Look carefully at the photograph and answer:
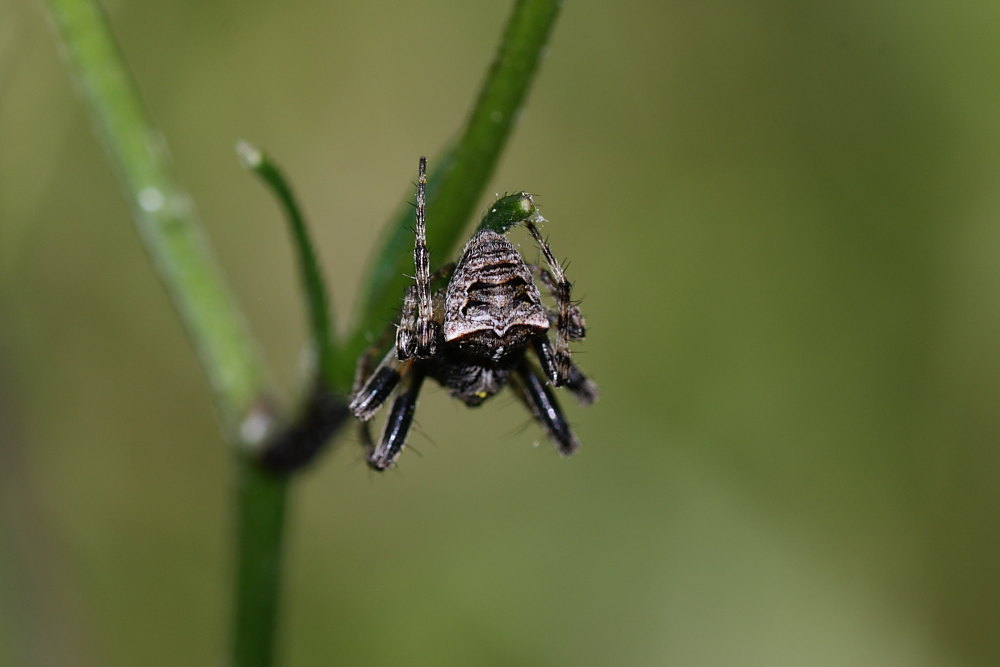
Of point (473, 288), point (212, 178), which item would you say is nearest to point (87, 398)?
point (212, 178)

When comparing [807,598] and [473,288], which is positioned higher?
[473,288]

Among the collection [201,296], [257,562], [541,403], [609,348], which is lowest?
[257,562]

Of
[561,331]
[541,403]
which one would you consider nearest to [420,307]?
[561,331]

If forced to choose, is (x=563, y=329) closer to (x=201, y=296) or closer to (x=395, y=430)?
(x=395, y=430)

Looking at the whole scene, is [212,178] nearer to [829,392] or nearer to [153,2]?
[153,2]

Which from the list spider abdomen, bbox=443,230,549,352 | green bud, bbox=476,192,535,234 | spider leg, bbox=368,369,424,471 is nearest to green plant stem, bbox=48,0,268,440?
spider leg, bbox=368,369,424,471

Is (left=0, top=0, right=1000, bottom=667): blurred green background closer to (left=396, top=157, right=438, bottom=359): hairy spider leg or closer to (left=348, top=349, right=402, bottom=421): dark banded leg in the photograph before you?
(left=348, top=349, right=402, bottom=421): dark banded leg
